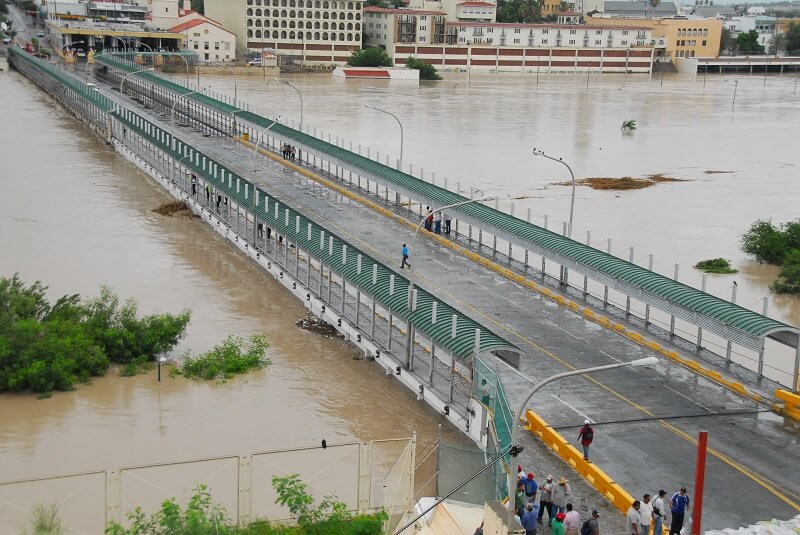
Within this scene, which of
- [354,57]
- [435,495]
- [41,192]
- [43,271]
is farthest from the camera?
[354,57]

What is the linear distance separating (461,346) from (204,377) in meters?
8.29

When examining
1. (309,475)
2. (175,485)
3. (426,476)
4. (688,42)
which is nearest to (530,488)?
(426,476)

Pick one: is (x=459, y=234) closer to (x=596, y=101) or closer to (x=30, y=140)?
(x=30, y=140)

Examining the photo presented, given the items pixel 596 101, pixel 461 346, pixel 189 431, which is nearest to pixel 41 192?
pixel 189 431

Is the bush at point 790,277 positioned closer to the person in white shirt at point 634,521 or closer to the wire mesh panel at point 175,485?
the person in white shirt at point 634,521

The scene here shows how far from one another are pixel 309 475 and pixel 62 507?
5.28 metres

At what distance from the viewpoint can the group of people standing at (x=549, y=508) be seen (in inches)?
683

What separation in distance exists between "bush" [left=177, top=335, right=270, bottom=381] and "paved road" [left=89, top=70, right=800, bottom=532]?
584 centimetres

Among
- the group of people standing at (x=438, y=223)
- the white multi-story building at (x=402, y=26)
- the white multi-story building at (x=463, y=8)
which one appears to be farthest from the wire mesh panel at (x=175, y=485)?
the white multi-story building at (x=463, y=8)

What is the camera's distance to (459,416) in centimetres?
2280

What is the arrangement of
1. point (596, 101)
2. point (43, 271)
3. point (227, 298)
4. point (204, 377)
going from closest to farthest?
1. point (204, 377)
2. point (227, 298)
3. point (43, 271)
4. point (596, 101)

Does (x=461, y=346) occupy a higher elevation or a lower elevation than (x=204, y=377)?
higher

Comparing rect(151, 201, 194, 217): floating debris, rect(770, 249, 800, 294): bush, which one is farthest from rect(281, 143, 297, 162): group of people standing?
rect(770, 249, 800, 294): bush

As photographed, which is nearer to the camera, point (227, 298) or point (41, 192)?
point (227, 298)
